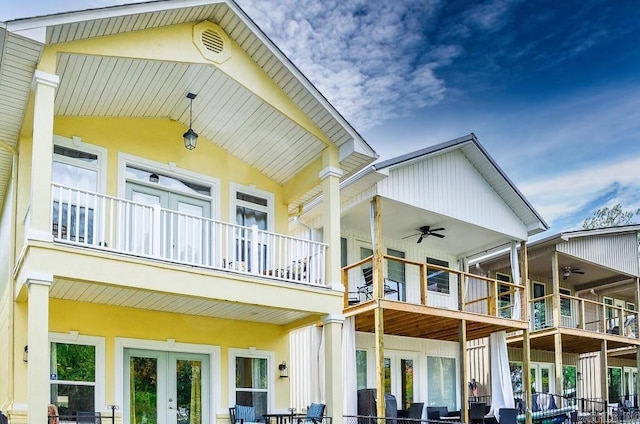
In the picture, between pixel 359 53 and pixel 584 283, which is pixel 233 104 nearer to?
pixel 584 283

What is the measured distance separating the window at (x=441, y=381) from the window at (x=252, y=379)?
20.7 feet

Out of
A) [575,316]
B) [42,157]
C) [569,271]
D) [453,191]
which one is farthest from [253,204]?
[575,316]

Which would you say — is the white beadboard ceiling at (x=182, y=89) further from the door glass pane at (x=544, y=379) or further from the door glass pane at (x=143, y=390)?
the door glass pane at (x=544, y=379)

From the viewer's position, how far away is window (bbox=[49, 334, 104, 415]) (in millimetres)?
11773

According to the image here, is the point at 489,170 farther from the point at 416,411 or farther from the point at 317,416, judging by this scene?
the point at 317,416

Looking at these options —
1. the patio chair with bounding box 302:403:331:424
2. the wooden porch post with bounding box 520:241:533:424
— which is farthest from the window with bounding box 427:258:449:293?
the patio chair with bounding box 302:403:331:424

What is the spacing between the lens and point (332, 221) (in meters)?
13.3

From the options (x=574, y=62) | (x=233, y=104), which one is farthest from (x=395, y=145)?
(x=233, y=104)

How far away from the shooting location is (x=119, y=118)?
1308 centimetres

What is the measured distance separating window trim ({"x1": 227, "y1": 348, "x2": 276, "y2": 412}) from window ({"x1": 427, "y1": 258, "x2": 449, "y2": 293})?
6.47 metres

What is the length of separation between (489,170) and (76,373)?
35.6 feet

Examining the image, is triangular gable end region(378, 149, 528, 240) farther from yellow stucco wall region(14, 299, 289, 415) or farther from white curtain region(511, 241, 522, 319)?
yellow stucco wall region(14, 299, 289, 415)

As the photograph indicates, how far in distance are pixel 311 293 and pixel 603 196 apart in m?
40.3

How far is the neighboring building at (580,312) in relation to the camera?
814 inches
